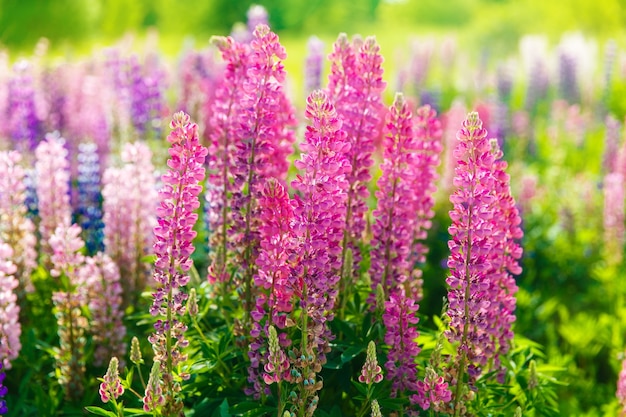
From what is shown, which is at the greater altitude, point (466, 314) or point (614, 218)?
point (614, 218)

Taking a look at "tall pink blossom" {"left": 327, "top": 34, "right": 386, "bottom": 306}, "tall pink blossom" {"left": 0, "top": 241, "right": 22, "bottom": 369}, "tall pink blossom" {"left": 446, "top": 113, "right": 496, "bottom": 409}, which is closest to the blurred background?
"tall pink blossom" {"left": 0, "top": 241, "right": 22, "bottom": 369}

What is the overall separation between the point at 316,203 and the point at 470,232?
22.3 inches

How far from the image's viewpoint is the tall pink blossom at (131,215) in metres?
4.34

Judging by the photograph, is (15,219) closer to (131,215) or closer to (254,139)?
(131,215)

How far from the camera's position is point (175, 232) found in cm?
281

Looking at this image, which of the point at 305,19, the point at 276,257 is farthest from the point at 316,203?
the point at 305,19

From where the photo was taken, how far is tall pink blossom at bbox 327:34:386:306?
3334 millimetres

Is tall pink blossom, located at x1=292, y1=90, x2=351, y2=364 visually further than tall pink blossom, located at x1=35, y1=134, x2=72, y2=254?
No

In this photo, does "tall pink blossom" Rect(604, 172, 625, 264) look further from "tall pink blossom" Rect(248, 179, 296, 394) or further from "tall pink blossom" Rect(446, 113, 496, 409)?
"tall pink blossom" Rect(248, 179, 296, 394)

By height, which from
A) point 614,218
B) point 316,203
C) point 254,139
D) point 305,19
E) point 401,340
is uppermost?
point 305,19

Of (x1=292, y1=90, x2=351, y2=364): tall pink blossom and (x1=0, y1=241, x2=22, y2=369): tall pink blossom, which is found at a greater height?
(x1=292, y1=90, x2=351, y2=364): tall pink blossom

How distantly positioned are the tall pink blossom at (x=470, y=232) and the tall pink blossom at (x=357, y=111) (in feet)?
1.76

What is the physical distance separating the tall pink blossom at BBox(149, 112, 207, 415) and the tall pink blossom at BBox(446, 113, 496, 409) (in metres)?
0.93

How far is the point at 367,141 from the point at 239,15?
39.7 m
